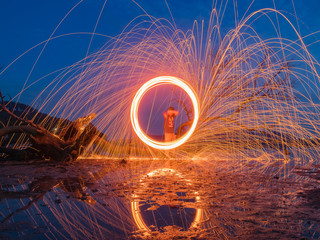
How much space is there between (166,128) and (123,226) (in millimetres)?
A: 9398

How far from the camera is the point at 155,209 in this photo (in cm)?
377

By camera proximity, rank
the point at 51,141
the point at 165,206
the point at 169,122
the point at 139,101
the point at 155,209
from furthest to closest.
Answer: the point at 169,122 → the point at 139,101 → the point at 51,141 → the point at 165,206 → the point at 155,209

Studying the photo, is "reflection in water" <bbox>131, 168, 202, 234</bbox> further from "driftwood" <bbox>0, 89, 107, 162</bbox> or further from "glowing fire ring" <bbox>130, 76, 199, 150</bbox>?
"driftwood" <bbox>0, 89, 107, 162</bbox>

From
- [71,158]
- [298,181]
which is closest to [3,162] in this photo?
[71,158]

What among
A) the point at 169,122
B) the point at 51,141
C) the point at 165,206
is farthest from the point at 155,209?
the point at 169,122

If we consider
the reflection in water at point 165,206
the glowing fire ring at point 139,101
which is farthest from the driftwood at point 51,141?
the reflection in water at point 165,206

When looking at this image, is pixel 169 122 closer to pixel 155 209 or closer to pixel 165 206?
pixel 165 206

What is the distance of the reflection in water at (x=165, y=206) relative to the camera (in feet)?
10.3

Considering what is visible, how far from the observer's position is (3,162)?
9172 millimetres

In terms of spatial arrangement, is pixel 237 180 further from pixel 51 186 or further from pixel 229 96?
pixel 229 96

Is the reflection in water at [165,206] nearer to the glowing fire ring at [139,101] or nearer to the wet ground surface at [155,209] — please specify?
the wet ground surface at [155,209]

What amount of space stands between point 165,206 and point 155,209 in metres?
0.22

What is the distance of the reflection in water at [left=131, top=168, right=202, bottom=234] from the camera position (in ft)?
10.3

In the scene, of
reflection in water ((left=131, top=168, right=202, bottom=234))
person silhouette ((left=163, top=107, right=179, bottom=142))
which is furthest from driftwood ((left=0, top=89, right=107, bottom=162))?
reflection in water ((left=131, top=168, right=202, bottom=234))
